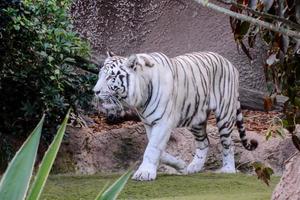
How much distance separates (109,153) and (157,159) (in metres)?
1.03

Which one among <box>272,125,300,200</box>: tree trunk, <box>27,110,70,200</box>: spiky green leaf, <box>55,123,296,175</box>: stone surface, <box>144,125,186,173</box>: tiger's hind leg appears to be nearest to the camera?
<box>27,110,70,200</box>: spiky green leaf

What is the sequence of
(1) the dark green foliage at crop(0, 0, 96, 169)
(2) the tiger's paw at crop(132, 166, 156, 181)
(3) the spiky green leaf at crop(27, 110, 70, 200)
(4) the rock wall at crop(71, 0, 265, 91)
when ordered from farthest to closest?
(4) the rock wall at crop(71, 0, 265, 91), (1) the dark green foliage at crop(0, 0, 96, 169), (2) the tiger's paw at crop(132, 166, 156, 181), (3) the spiky green leaf at crop(27, 110, 70, 200)

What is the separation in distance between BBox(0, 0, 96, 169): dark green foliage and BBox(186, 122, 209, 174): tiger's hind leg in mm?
924

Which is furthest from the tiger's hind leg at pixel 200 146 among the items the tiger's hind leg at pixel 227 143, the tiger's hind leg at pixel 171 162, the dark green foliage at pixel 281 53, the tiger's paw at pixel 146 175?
the dark green foliage at pixel 281 53

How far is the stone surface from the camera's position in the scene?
255 inches

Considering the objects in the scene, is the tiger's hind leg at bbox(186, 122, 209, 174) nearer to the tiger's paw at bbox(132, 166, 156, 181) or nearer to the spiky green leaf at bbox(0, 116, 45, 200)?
the tiger's paw at bbox(132, 166, 156, 181)

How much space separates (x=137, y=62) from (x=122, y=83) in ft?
0.63

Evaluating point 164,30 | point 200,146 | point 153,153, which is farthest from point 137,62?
point 164,30

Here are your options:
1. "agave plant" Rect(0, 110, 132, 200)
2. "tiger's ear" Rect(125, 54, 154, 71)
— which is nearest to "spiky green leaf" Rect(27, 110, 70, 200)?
"agave plant" Rect(0, 110, 132, 200)

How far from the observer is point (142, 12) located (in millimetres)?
8750

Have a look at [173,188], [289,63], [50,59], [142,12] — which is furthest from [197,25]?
[289,63]

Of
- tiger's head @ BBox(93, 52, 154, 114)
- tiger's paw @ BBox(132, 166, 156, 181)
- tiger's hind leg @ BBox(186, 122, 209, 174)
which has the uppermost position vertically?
tiger's head @ BBox(93, 52, 154, 114)

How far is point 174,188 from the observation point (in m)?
5.23

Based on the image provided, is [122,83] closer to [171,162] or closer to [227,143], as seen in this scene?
[171,162]
